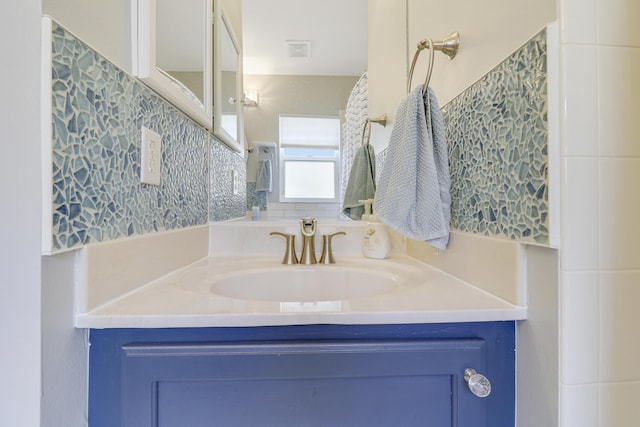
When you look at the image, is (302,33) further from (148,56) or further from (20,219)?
(20,219)

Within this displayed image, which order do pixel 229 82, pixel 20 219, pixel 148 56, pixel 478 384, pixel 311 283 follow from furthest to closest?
pixel 229 82 < pixel 311 283 < pixel 148 56 < pixel 478 384 < pixel 20 219

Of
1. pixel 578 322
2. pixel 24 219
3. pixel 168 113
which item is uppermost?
pixel 168 113

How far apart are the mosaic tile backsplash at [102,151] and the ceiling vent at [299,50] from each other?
627mm

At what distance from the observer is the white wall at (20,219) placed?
395 millimetres

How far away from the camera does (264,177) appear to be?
126 cm

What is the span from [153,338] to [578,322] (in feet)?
2.28

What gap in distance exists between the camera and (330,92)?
49.5 inches

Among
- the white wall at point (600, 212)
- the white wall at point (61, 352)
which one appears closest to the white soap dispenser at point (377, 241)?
the white wall at point (600, 212)

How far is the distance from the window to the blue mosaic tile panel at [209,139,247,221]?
0.57 ft

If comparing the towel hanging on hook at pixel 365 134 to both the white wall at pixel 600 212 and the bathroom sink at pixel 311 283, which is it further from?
the white wall at pixel 600 212

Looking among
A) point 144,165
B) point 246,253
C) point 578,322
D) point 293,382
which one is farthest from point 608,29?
point 246,253

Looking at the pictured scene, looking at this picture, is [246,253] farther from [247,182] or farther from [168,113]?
[168,113]

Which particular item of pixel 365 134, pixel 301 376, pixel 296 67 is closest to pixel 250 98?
pixel 296 67

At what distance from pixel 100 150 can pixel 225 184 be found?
684 millimetres
